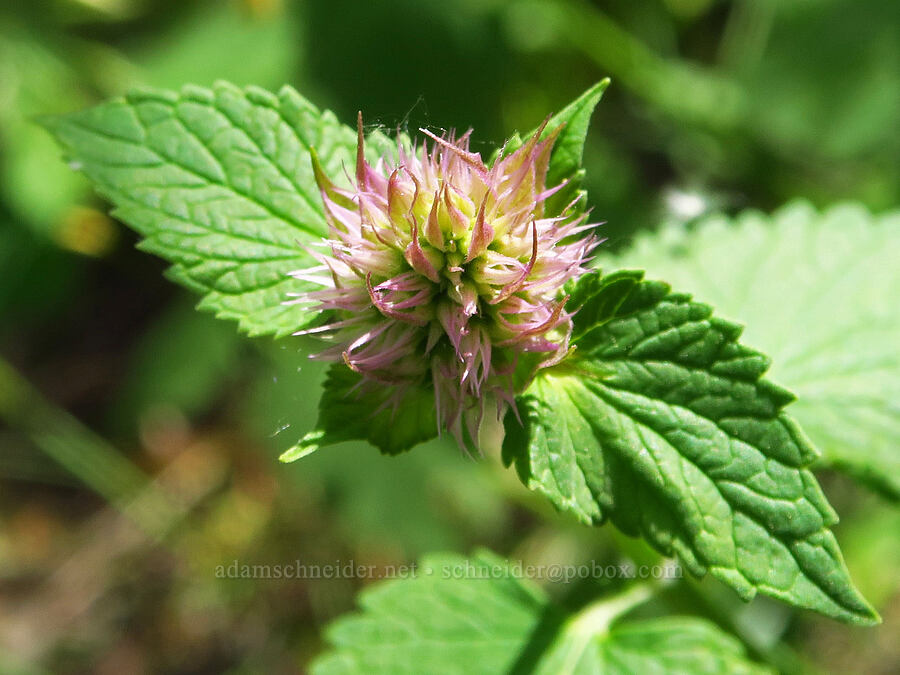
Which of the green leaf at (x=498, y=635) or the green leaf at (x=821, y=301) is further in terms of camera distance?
the green leaf at (x=821, y=301)

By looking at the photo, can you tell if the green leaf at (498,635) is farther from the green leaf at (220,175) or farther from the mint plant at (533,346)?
the green leaf at (220,175)

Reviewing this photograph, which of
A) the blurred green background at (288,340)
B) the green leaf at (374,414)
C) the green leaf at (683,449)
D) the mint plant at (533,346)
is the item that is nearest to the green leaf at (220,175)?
the mint plant at (533,346)

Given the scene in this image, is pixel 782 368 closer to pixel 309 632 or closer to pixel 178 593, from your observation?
pixel 309 632

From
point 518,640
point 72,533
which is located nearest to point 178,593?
point 72,533

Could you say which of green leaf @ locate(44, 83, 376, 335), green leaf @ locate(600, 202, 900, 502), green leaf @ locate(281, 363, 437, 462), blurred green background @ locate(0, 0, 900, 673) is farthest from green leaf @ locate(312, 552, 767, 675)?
blurred green background @ locate(0, 0, 900, 673)

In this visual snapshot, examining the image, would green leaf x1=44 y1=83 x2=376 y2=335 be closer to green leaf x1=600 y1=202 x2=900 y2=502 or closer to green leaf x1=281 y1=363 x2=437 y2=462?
green leaf x1=281 y1=363 x2=437 y2=462

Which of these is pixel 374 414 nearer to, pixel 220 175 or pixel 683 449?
pixel 683 449
